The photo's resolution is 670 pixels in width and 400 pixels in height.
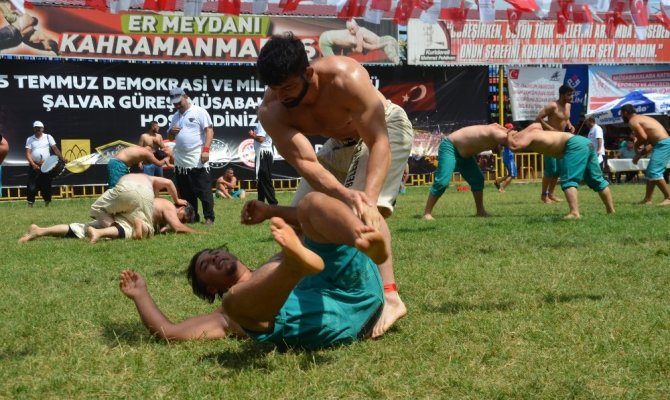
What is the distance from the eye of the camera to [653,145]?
514 inches

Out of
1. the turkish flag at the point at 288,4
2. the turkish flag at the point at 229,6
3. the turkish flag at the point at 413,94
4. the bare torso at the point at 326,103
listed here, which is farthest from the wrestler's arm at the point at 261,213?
the turkish flag at the point at 413,94

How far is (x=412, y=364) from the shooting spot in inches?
126

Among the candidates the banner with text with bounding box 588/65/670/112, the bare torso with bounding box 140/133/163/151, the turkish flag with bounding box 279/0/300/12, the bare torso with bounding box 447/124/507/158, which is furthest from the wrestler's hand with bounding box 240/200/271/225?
the banner with text with bounding box 588/65/670/112

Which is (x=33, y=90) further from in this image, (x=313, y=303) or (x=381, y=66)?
(x=313, y=303)

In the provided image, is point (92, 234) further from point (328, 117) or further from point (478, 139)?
point (328, 117)

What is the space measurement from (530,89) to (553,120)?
10582 millimetres

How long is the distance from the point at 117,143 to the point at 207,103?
2479mm

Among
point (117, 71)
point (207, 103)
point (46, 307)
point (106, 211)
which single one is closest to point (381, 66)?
point (207, 103)

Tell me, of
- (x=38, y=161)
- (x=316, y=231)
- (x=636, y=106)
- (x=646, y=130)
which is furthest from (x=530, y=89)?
(x=316, y=231)

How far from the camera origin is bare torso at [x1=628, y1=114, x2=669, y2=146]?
12961 mm

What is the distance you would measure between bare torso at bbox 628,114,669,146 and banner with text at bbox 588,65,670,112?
11.1 m

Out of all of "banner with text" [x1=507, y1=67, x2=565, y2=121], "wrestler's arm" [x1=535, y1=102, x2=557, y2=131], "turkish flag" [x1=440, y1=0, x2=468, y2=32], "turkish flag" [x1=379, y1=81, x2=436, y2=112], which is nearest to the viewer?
"turkish flag" [x1=440, y1=0, x2=468, y2=32]

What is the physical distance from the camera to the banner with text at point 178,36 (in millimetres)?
18953

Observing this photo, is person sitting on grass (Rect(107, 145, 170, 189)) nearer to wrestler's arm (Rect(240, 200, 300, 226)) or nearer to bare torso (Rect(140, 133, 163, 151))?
bare torso (Rect(140, 133, 163, 151))
